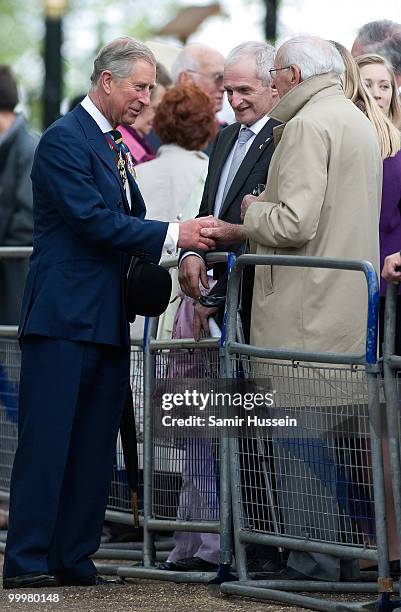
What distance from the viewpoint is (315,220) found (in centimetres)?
562

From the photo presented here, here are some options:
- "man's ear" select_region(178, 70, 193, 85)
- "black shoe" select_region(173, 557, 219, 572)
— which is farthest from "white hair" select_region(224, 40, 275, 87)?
"black shoe" select_region(173, 557, 219, 572)

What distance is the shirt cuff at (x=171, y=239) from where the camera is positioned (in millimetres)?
6090

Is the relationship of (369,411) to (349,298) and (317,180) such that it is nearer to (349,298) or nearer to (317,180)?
(349,298)

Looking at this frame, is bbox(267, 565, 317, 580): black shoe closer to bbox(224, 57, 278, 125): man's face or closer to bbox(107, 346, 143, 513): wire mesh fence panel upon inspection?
bbox(107, 346, 143, 513): wire mesh fence panel

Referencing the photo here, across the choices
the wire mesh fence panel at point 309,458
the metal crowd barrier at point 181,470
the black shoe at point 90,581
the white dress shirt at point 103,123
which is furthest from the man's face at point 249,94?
the black shoe at point 90,581

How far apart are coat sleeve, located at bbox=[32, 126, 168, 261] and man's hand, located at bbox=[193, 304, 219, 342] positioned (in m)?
0.36

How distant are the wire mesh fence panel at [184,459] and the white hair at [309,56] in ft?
4.11

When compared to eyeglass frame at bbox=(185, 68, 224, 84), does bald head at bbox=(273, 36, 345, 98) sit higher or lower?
lower

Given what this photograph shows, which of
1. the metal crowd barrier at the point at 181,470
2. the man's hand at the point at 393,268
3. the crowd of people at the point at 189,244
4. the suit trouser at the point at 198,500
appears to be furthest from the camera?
the suit trouser at the point at 198,500

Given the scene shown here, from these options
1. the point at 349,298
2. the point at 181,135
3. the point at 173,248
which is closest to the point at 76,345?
the point at 173,248

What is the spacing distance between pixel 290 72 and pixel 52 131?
3.36 feet

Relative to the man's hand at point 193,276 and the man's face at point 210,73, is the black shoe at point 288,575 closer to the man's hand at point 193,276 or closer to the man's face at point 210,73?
the man's hand at point 193,276

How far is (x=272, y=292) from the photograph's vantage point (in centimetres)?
577

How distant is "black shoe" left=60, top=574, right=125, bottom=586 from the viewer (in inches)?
246
